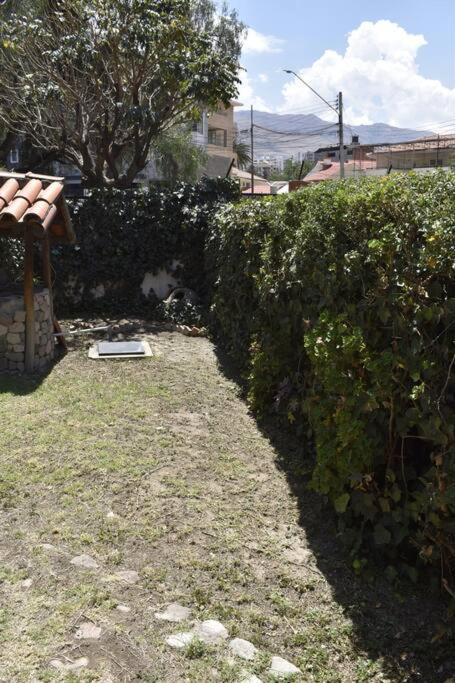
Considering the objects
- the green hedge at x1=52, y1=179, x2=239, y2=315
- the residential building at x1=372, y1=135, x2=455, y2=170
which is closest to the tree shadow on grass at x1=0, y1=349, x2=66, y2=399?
the green hedge at x1=52, y1=179, x2=239, y2=315

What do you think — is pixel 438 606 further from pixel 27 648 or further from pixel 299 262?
pixel 299 262

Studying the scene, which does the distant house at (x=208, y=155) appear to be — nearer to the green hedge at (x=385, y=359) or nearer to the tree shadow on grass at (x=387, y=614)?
the green hedge at (x=385, y=359)

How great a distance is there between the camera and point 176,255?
11.7m

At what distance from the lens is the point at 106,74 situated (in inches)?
479

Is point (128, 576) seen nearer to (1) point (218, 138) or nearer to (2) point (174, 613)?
(2) point (174, 613)

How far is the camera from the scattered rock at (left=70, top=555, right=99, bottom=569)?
338cm

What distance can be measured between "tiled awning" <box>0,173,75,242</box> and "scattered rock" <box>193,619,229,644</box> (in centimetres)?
506

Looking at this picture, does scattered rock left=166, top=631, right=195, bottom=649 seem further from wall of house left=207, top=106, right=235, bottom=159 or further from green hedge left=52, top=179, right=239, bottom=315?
wall of house left=207, top=106, right=235, bottom=159

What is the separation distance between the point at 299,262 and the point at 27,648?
3265 mm

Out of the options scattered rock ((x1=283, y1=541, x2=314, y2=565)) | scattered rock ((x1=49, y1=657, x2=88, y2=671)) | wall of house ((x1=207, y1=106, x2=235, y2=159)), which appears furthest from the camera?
wall of house ((x1=207, y1=106, x2=235, y2=159))

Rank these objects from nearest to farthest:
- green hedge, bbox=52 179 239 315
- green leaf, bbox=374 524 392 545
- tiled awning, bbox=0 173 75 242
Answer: green leaf, bbox=374 524 392 545
tiled awning, bbox=0 173 75 242
green hedge, bbox=52 179 239 315

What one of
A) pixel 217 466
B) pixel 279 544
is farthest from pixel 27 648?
pixel 217 466

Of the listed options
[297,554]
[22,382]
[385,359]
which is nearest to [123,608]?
[297,554]

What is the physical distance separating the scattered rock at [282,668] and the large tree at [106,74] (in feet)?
36.4
